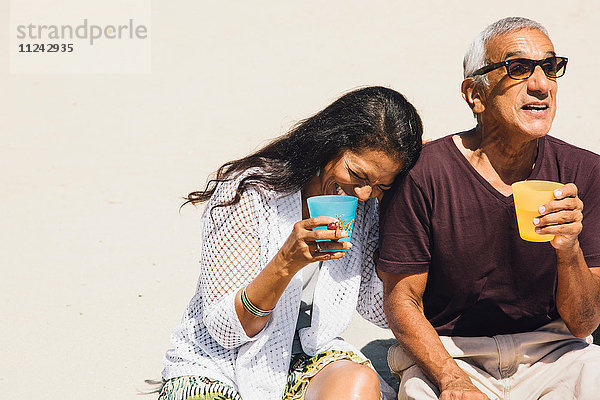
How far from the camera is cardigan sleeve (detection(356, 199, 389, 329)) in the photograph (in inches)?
142

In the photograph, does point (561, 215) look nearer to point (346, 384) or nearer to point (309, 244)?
point (309, 244)

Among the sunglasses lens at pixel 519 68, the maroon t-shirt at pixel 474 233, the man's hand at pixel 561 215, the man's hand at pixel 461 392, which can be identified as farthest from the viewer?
the maroon t-shirt at pixel 474 233

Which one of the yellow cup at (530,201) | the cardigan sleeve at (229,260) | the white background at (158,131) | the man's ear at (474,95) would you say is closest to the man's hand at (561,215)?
the yellow cup at (530,201)

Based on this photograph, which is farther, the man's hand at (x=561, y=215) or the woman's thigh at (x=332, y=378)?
the woman's thigh at (x=332, y=378)

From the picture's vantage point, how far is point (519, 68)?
321 centimetres

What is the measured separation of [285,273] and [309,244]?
0.57 feet

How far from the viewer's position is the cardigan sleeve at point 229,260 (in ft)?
10.5

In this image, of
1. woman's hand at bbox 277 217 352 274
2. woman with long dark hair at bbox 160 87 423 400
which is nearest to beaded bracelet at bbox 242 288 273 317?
woman with long dark hair at bbox 160 87 423 400

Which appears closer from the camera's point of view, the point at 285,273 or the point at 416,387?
the point at 285,273

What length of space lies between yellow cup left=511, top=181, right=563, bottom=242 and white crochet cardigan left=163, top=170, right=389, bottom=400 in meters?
0.82

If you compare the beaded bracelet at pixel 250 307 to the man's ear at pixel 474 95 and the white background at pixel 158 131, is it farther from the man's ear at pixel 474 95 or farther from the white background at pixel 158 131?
the white background at pixel 158 131

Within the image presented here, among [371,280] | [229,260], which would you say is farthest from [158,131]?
[229,260]

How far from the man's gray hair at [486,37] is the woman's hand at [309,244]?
3.31ft

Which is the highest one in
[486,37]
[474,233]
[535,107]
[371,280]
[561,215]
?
[486,37]
